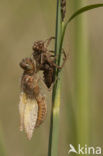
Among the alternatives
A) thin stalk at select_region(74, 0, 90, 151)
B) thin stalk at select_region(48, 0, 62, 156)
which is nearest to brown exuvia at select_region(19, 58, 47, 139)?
thin stalk at select_region(74, 0, 90, 151)

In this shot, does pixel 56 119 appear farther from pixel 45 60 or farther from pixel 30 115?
pixel 45 60

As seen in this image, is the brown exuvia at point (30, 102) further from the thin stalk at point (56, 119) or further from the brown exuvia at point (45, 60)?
the thin stalk at point (56, 119)

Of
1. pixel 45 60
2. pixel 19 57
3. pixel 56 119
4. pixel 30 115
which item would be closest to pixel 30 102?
pixel 30 115

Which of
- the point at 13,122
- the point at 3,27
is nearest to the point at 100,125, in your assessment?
the point at 13,122

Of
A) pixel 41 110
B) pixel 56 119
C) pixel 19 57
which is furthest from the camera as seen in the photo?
pixel 19 57

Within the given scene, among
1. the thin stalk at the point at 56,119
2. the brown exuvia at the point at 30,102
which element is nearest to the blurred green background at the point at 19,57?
the brown exuvia at the point at 30,102

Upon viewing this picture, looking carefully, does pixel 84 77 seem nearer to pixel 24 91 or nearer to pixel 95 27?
pixel 24 91
